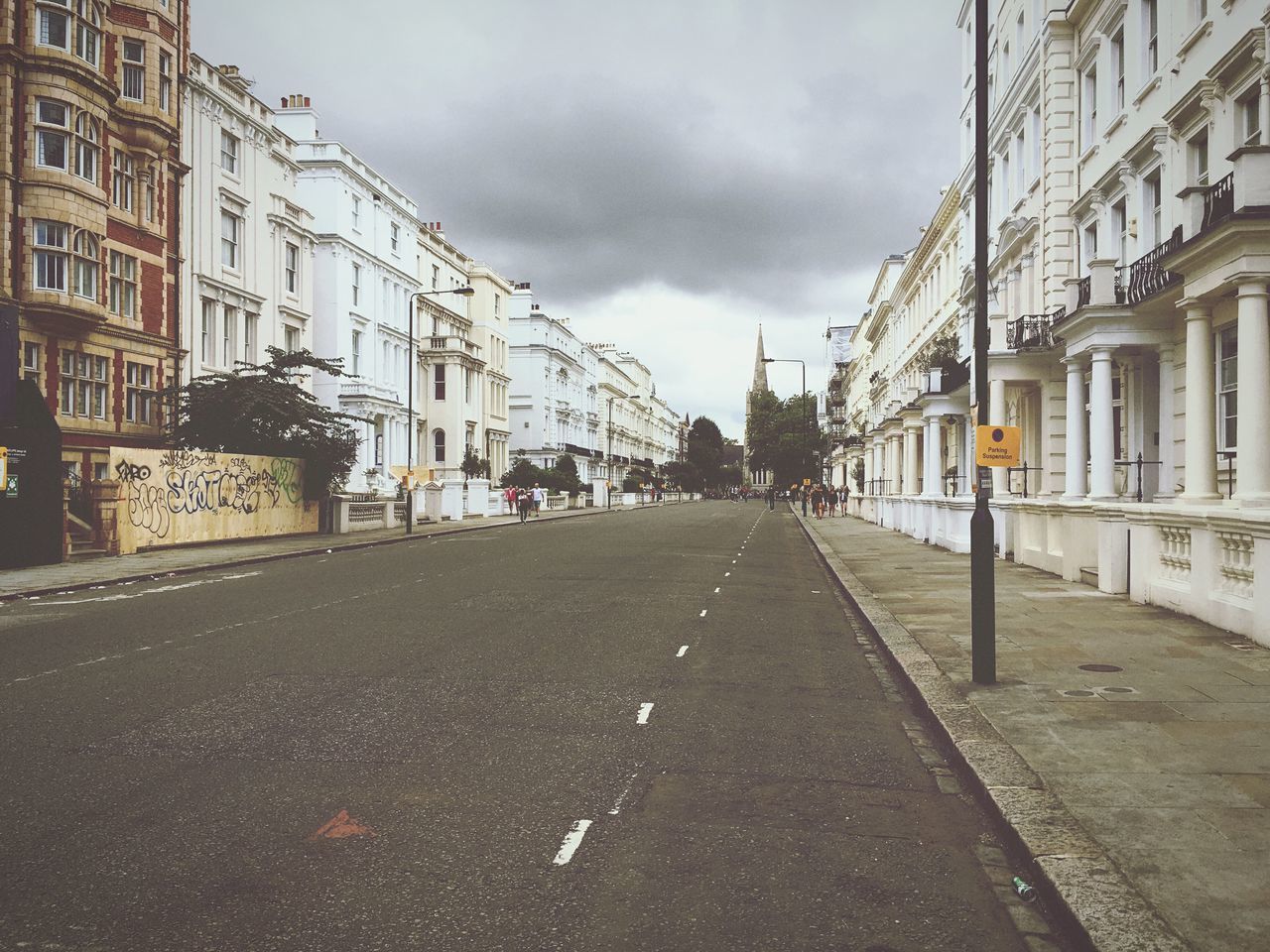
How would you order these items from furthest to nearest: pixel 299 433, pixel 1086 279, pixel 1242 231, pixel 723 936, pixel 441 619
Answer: pixel 299 433 < pixel 1086 279 < pixel 441 619 < pixel 1242 231 < pixel 723 936

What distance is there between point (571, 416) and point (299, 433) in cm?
6672

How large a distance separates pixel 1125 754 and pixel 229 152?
37.5 metres

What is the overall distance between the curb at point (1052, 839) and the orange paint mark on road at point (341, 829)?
120 inches

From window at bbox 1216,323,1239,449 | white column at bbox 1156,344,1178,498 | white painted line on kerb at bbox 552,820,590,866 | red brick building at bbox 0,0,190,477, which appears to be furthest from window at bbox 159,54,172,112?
white painted line on kerb at bbox 552,820,590,866

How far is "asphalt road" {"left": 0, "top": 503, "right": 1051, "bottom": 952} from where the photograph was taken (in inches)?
154

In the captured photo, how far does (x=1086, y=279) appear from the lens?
19.3 metres

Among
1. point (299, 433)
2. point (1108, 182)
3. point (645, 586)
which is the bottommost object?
point (645, 586)

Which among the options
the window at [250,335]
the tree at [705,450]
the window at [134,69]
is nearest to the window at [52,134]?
the window at [134,69]

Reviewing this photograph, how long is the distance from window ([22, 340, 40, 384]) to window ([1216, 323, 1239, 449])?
2640 cm

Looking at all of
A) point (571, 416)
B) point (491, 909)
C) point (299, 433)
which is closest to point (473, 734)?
point (491, 909)

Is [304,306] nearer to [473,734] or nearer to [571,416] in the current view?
[473,734]

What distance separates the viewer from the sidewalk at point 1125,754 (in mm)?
3936

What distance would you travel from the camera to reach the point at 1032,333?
78.0 feet

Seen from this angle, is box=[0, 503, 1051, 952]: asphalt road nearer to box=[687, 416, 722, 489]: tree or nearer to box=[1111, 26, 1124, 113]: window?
box=[1111, 26, 1124, 113]: window
